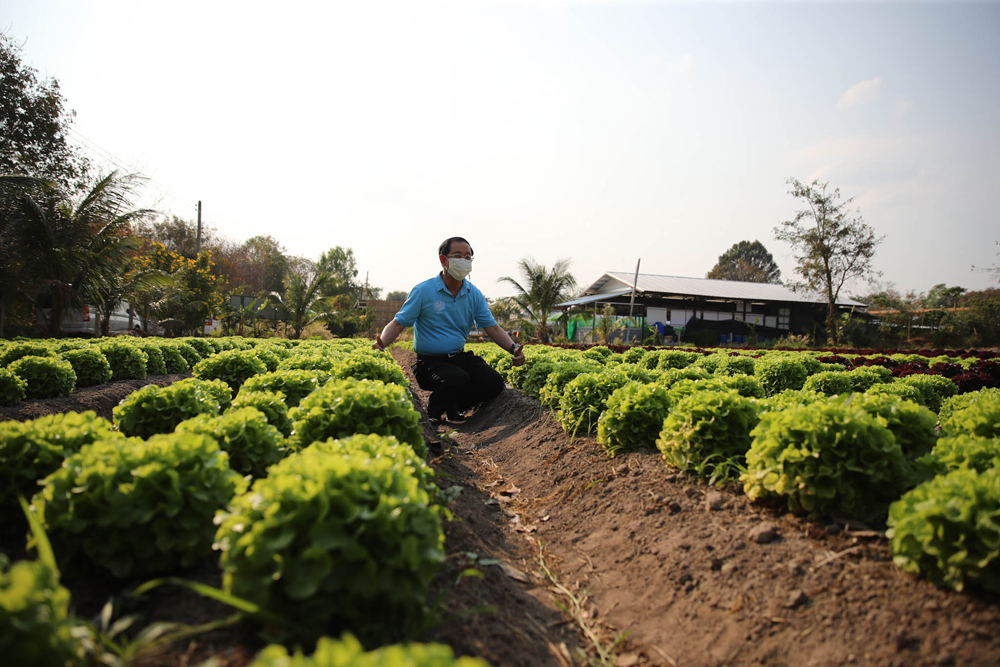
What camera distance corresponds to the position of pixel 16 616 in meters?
1.24

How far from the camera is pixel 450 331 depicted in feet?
22.5

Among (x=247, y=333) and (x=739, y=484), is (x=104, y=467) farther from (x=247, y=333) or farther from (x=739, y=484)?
(x=247, y=333)

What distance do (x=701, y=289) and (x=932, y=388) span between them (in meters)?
29.7

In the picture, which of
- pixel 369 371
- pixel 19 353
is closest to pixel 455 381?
pixel 369 371

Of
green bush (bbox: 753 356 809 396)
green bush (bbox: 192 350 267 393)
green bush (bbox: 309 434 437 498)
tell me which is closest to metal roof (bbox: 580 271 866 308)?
green bush (bbox: 753 356 809 396)

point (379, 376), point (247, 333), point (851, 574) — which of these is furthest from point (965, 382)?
point (247, 333)

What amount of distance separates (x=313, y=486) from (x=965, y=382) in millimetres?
9541

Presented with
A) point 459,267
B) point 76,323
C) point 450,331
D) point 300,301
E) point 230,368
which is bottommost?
point 230,368

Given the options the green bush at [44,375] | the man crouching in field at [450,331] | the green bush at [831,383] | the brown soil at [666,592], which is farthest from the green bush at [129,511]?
the green bush at [831,383]

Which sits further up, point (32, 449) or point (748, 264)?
point (748, 264)

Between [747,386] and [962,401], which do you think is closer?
[962,401]

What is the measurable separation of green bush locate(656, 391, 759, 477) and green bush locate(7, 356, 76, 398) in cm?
758

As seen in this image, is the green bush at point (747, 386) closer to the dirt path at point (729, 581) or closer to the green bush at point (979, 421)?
the dirt path at point (729, 581)

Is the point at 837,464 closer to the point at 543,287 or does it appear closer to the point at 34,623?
the point at 34,623
